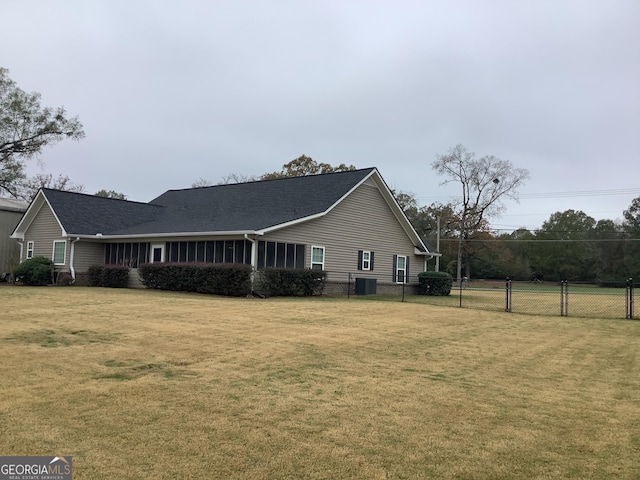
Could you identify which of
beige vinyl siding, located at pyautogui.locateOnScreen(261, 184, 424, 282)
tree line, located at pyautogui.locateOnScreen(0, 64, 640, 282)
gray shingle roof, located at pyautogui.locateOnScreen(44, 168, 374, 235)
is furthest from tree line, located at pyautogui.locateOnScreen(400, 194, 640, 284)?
gray shingle roof, located at pyautogui.locateOnScreen(44, 168, 374, 235)

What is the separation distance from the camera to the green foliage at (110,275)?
23.6m

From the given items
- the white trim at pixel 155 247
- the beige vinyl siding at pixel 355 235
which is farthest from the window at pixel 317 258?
the white trim at pixel 155 247

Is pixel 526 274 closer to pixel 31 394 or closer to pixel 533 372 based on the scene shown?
pixel 533 372

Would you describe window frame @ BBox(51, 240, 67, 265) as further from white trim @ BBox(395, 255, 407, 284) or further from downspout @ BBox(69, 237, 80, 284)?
white trim @ BBox(395, 255, 407, 284)

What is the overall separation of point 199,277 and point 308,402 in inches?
607

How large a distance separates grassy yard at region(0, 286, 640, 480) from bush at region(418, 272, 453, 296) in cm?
1815

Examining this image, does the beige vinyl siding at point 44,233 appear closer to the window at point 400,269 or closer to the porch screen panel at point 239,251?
the porch screen panel at point 239,251

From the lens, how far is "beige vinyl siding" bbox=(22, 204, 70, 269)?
25.6m

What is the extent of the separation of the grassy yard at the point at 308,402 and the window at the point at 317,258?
12109 millimetres

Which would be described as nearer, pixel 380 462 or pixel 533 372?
Answer: pixel 380 462

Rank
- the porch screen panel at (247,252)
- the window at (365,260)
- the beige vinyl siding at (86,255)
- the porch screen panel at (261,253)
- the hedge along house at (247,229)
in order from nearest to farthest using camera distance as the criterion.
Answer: the porch screen panel at (247,252)
the porch screen panel at (261,253)
the hedge along house at (247,229)
the beige vinyl siding at (86,255)
the window at (365,260)

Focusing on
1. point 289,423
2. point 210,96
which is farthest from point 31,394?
point 210,96

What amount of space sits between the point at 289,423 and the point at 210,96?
20131 mm

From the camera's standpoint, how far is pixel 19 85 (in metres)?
35.3
